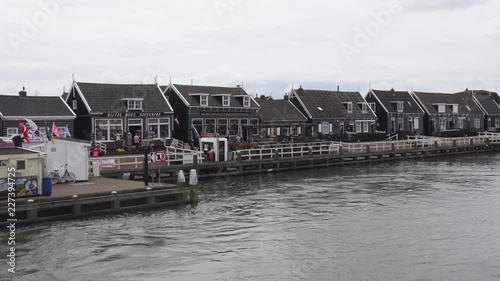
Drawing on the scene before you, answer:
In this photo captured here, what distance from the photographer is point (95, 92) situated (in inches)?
1882

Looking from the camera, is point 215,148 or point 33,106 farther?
point 33,106

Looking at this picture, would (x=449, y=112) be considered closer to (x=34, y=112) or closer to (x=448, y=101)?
(x=448, y=101)

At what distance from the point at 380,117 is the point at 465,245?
53.8 metres

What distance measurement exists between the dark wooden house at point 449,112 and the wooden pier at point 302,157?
9864mm

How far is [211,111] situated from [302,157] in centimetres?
1059

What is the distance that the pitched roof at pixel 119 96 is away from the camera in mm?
46906

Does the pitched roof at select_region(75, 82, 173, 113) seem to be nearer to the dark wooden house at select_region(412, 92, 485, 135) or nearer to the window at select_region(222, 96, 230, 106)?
the window at select_region(222, 96, 230, 106)

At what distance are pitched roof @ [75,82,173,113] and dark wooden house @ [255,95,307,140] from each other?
10.8 meters

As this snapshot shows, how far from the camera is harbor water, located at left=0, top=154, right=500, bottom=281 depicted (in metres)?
16.9

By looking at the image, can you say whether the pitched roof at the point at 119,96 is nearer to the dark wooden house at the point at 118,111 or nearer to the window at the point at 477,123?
the dark wooden house at the point at 118,111

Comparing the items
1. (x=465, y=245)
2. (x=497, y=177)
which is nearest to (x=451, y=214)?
(x=465, y=245)

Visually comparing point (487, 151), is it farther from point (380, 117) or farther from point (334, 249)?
point (334, 249)

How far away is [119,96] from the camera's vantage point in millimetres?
49000

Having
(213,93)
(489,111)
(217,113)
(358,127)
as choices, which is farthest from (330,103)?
(489,111)
